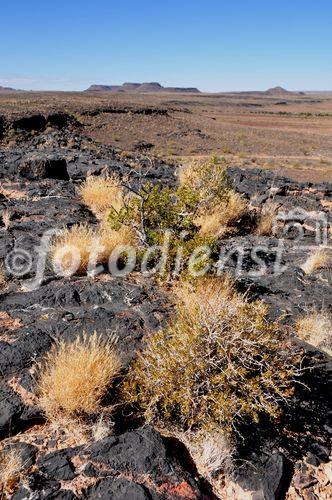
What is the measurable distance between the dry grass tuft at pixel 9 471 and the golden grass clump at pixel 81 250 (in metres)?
2.69

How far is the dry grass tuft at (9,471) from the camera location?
273 cm

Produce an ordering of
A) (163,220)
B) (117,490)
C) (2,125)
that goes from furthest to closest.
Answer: (2,125)
(163,220)
(117,490)

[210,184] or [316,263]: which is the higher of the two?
[210,184]

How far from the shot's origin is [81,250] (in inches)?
219

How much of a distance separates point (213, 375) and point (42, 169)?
7.66m

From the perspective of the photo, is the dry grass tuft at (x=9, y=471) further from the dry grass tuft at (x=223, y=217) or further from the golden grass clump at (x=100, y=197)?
the golden grass clump at (x=100, y=197)

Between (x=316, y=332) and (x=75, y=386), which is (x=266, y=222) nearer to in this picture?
(x=316, y=332)

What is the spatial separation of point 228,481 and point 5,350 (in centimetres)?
200

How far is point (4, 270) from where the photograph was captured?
543 centimetres

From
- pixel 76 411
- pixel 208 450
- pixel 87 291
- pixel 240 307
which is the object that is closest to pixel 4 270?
pixel 87 291

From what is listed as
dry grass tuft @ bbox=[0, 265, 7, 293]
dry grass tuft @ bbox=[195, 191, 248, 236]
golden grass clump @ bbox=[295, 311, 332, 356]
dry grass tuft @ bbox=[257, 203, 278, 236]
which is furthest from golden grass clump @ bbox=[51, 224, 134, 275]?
dry grass tuft @ bbox=[257, 203, 278, 236]

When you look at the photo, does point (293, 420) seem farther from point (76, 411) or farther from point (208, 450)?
point (76, 411)

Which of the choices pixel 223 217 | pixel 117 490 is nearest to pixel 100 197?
pixel 223 217

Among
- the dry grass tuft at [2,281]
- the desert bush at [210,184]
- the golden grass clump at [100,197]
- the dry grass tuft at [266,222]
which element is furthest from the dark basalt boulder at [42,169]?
the dry grass tuft at [2,281]
